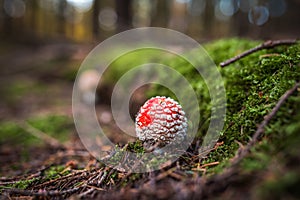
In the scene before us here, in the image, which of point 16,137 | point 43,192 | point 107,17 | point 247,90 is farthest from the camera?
point 107,17

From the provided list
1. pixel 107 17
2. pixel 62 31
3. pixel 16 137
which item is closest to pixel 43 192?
pixel 16 137

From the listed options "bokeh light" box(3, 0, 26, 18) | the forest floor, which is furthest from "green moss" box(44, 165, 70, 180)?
"bokeh light" box(3, 0, 26, 18)

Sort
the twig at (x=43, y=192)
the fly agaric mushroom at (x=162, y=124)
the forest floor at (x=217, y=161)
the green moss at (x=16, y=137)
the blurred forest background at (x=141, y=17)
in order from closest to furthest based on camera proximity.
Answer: the forest floor at (x=217, y=161)
the twig at (x=43, y=192)
the fly agaric mushroom at (x=162, y=124)
the green moss at (x=16, y=137)
the blurred forest background at (x=141, y=17)

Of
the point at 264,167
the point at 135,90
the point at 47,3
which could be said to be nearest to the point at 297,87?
the point at 264,167

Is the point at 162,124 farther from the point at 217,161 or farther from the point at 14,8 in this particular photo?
the point at 14,8

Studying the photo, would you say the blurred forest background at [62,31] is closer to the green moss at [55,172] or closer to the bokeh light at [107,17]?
the bokeh light at [107,17]

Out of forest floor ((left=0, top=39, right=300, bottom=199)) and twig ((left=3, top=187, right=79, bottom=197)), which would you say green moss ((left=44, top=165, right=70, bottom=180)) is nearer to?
forest floor ((left=0, top=39, right=300, bottom=199))

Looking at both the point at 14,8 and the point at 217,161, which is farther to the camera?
the point at 14,8

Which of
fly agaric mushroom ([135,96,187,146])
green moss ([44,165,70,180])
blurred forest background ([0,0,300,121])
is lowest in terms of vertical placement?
green moss ([44,165,70,180])

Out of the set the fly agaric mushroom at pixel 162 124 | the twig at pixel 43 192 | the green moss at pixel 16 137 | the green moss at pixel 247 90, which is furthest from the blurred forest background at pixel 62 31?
the twig at pixel 43 192
